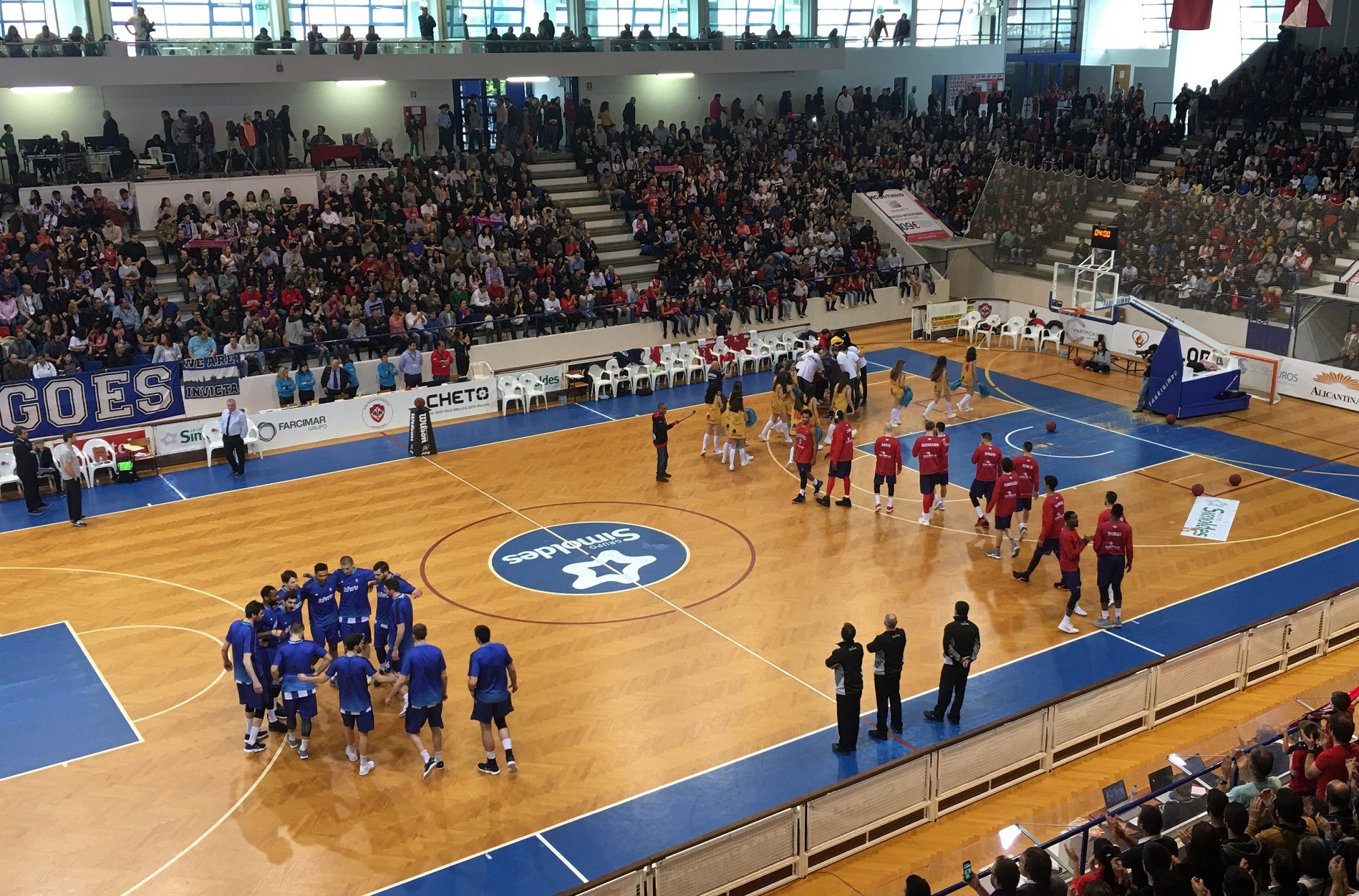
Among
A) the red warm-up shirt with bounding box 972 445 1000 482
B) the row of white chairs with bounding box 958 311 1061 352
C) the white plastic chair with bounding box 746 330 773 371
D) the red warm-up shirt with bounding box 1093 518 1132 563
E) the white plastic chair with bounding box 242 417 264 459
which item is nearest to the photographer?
the red warm-up shirt with bounding box 1093 518 1132 563

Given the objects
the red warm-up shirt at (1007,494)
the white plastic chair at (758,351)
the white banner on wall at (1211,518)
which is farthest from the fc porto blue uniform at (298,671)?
the white plastic chair at (758,351)

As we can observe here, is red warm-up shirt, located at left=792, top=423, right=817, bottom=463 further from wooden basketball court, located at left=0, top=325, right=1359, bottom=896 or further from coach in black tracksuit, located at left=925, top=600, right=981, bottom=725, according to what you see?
coach in black tracksuit, located at left=925, top=600, right=981, bottom=725

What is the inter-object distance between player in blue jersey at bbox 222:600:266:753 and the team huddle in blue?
0.01 metres

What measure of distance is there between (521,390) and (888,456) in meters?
9.77

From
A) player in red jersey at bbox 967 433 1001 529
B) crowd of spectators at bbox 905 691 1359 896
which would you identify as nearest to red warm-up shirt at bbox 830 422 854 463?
player in red jersey at bbox 967 433 1001 529

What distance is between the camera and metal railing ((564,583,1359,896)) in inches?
384

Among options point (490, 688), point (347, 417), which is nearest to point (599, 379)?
point (347, 417)

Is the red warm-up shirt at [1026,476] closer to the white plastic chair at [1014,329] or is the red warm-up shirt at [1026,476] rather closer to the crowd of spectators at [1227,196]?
the crowd of spectators at [1227,196]

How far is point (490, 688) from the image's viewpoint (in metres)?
12.4

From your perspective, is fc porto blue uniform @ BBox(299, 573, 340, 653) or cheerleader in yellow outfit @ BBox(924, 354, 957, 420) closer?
fc porto blue uniform @ BBox(299, 573, 340, 653)

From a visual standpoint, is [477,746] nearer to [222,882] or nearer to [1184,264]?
[222,882]

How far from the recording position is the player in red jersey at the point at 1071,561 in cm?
1543

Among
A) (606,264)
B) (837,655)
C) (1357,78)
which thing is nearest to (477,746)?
(837,655)

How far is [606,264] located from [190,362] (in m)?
11.8
